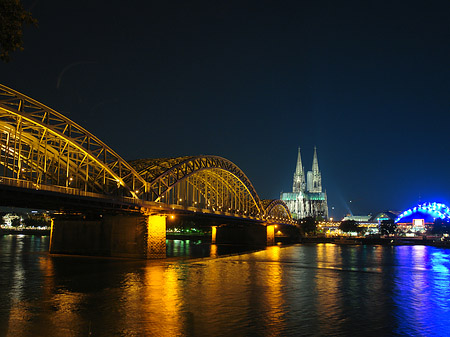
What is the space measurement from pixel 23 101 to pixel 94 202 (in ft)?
51.0

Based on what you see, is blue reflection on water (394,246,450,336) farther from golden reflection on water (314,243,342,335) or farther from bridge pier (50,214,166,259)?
bridge pier (50,214,166,259)

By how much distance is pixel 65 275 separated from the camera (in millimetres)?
44719

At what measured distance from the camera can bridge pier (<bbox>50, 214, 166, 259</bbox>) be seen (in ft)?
210

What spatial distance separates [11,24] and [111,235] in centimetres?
5355

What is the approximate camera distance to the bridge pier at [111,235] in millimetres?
64125

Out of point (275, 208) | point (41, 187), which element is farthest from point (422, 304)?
point (275, 208)

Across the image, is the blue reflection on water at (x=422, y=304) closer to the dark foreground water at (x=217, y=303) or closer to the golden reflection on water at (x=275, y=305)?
the dark foreground water at (x=217, y=303)

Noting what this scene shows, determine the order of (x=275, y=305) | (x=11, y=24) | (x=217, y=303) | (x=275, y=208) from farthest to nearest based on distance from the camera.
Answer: (x=275, y=208) → (x=217, y=303) → (x=275, y=305) → (x=11, y=24)

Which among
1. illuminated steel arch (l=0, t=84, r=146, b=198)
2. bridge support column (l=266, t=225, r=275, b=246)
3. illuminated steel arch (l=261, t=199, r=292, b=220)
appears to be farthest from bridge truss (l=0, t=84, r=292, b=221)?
illuminated steel arch (l=261, t=199, r=292, b=220)

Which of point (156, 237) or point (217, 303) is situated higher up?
point (156, 237)

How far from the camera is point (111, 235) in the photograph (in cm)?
6675

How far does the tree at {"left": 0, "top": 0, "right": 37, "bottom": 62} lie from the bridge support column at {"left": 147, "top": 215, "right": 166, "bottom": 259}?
49008 millimetres

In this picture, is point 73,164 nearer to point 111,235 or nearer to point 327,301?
point 111,235

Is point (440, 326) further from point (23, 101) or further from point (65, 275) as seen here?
point (23, 101)
